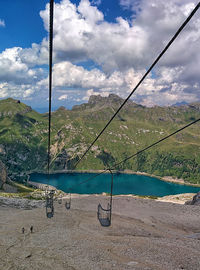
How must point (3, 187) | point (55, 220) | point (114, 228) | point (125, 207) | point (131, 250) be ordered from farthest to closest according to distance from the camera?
point (3, 187), point (125, 207), point (55, 220), point (114, 228), point (131, 250)

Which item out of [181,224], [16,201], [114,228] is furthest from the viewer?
[16,201]

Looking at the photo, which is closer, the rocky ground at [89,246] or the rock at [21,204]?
the rocky ground at [89,246]

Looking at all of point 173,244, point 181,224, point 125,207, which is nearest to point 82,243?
point 173,244

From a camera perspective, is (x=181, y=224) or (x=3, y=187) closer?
(x=181, y=224)

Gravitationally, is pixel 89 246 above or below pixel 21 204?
above

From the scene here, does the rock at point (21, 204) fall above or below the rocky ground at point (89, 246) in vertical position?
below

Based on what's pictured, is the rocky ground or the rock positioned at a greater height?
the rocky ground

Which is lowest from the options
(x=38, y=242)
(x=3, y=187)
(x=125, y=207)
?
(x=3, y=187)

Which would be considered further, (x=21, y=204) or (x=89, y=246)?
(x=21, y=204)

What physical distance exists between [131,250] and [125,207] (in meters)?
44.2

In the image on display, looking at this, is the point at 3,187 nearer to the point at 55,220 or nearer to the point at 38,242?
the point at 55,220

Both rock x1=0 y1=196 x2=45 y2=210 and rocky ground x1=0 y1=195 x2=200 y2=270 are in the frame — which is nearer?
rocky ground x1=0 y1=195 x2=200 y2=270

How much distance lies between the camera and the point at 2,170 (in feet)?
515

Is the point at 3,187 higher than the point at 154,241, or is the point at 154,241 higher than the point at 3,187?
the point at 154,241
